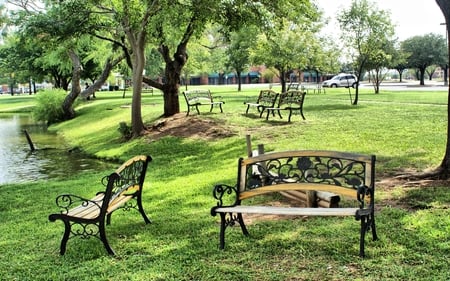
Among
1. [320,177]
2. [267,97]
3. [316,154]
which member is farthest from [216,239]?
[267,97]

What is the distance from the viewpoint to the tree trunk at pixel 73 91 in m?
32.3

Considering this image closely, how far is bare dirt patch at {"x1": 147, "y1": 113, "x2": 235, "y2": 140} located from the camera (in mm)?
15938

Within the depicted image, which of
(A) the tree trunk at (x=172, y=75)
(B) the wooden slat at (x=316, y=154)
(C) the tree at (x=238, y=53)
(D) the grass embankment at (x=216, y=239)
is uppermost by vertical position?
(C) the tree at (x=238, y=53)

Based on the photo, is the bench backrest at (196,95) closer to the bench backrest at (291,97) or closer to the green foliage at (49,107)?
the bench backrest at (291,97)

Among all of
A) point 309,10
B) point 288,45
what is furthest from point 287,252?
point 288,45

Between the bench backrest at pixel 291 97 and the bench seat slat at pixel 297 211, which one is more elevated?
the bench backrest at pixel 291 97

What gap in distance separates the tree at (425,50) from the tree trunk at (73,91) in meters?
40.3

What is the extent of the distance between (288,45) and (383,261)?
27307 mm

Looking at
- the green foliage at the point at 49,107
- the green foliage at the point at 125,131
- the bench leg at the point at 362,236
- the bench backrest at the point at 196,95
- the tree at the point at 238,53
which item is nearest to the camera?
the bench leg at the point at 362,236

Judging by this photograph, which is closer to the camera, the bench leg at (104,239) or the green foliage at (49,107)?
the bench leg at (104,239)

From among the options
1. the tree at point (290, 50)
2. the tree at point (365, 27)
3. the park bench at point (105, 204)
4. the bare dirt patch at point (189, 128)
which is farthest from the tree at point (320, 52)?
the park bench at point (105, 204)

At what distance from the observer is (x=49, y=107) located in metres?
32.3

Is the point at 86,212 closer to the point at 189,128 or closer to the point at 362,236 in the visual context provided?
the point at 362,236

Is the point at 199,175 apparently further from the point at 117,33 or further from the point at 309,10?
the point at 117,33
